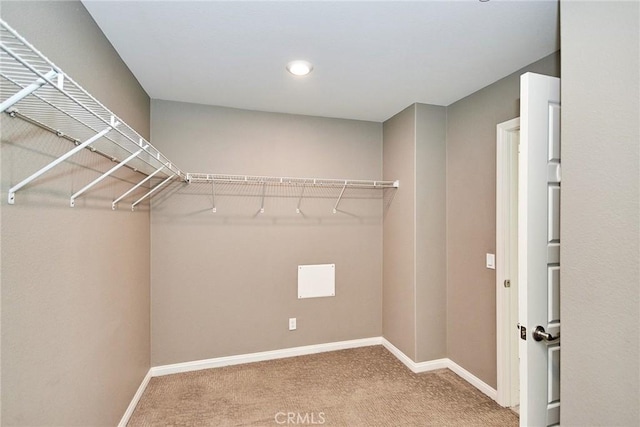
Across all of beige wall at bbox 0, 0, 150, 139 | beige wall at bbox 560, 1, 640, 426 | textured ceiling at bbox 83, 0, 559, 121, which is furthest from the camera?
textured ceiling at bbox 83, 0, 559, 121

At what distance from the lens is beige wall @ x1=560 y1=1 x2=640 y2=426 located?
38.4 inches

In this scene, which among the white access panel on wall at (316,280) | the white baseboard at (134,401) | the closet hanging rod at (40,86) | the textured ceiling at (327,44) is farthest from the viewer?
the white access panel on wall at (316,280)

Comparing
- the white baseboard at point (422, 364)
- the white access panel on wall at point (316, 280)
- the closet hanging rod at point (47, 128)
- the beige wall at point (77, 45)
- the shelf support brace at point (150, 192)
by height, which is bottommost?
the white baseboard at point (422, 364)

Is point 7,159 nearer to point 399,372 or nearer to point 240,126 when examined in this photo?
point 240,126

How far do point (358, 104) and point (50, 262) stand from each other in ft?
8.03

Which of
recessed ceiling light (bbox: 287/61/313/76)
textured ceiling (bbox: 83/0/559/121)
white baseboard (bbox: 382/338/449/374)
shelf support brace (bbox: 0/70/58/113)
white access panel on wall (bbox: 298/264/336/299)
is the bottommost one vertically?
white baseboard (bbox: 382/338/449/374)

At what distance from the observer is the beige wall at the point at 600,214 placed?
3.20 ft

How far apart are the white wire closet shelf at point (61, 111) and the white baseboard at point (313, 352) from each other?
59.0 inches

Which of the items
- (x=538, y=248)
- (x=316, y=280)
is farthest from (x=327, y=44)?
(x=316, y=280)

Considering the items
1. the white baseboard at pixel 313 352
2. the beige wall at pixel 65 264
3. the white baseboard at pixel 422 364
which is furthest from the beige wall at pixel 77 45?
the white baseboard at pixel 422 364

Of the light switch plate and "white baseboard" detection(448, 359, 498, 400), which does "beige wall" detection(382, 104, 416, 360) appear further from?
the light switch plate

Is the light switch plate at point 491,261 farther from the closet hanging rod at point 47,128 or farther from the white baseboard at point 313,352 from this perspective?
the closet hanging rod at point 47,128

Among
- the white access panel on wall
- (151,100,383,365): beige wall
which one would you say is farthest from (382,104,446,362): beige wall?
the white access panel on wall

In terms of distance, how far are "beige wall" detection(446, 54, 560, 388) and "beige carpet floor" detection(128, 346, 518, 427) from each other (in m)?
0.34
